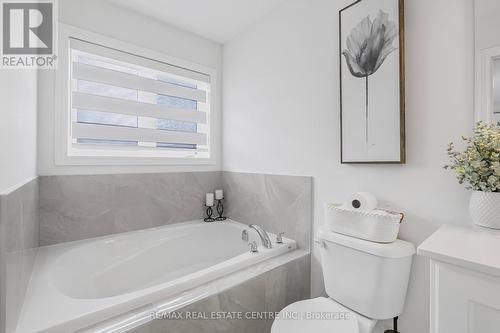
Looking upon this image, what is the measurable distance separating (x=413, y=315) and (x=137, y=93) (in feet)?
8.25

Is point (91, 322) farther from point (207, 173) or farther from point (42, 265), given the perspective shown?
point (207, 173)

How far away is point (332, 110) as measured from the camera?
61.5 inches

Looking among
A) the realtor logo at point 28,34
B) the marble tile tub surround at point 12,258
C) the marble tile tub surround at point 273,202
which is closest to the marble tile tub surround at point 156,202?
the marble tile tub surround at point 273,202

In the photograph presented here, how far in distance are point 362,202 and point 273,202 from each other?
0.82 m

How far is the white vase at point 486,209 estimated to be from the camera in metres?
0.87

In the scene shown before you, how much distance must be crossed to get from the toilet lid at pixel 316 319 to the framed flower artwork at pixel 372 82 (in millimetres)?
833

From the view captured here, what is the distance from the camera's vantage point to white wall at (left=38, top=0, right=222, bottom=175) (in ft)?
5.38

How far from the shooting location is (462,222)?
3.28 ft

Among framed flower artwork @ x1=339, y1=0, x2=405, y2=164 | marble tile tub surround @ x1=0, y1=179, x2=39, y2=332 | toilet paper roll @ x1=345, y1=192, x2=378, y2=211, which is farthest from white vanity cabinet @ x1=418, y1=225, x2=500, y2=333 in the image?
marble tile tub surround @ x1=0, y1=179, x2=39, y2=332

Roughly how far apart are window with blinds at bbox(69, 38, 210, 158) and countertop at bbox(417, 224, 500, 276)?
206cm

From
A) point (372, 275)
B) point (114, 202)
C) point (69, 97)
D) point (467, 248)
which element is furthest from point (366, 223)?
point (69, 97)

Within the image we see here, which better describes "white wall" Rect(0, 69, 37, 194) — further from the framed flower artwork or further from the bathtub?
the framed flower artwork

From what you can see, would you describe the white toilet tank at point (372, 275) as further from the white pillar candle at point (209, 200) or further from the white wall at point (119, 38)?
the white wall at point (119, 38)

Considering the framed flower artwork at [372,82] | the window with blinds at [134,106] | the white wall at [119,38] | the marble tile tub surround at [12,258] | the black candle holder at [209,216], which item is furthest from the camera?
the black candle holder at [209,216]
